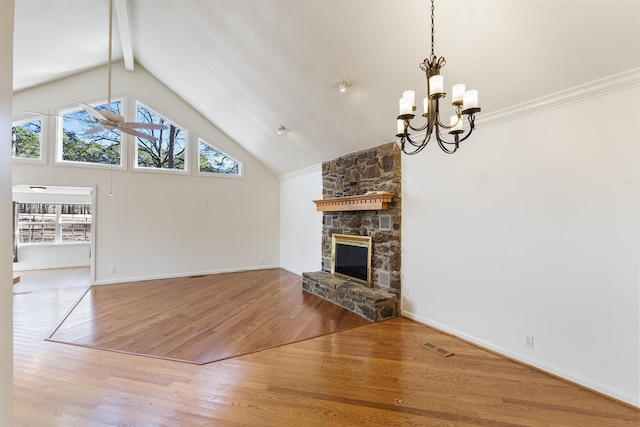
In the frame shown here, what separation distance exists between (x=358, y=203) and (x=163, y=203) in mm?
4610

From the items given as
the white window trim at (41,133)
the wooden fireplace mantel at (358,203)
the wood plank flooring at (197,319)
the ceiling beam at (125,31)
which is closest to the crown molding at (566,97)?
the wooden fireplace mantel at (358,203)

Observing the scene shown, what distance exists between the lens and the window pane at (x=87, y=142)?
5746 millimetres

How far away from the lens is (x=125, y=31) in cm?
472

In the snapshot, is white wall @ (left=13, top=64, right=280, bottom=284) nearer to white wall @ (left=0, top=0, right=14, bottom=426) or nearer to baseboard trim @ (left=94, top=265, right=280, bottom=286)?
baseboard trim @ (left=94, top=265, right=280, bottom=286)

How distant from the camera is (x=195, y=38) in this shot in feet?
13.9

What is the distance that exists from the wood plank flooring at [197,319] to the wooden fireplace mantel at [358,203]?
165 centimetres

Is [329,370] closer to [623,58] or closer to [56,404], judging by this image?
[56,404]

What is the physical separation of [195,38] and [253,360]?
14.9 feet

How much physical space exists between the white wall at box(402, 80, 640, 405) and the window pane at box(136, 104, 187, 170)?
5761 millimetres

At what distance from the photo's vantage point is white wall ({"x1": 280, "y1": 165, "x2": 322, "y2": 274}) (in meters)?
6.29

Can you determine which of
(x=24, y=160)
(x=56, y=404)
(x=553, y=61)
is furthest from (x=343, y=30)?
(x=24, y=160)

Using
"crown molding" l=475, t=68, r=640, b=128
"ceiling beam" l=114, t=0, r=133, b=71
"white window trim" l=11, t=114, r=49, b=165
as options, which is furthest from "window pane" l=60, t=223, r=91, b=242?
"crown molding" l=475, t=68, r=640, b=128

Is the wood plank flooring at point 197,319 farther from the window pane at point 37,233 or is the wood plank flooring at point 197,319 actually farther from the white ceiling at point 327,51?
the window pane at point 37,233

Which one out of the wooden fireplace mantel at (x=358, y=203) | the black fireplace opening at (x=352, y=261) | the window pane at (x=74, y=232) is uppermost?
the wooden fireplace mantel at (x=358, y=203)
